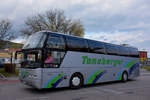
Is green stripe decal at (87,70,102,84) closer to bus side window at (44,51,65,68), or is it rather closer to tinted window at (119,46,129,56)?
bus side window at (44,51,65,68)

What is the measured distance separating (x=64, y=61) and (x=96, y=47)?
10.9 ft

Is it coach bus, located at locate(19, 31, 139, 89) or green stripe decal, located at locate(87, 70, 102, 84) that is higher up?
→ coach bus, located at locate(19, 31, 139, 89)

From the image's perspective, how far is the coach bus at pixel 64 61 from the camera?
352 inches

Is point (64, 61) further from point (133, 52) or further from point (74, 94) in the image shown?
point (133, 52)

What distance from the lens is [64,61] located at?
9.84m

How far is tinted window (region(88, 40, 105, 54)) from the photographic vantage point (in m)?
11.8

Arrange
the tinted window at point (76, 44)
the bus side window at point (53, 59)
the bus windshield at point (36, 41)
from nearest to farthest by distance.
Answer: the bus side window at point (53, 59), the bus windshield at point (36, 41), the tinted window at point (76, 44)

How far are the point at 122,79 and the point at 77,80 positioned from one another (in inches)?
227

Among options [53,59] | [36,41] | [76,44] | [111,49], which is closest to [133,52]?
[111,49]

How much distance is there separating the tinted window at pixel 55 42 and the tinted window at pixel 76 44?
0.47 metres

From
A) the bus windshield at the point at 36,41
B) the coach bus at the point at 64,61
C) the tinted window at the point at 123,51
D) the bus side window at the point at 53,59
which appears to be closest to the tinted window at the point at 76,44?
the coach bus at the point at 64,61

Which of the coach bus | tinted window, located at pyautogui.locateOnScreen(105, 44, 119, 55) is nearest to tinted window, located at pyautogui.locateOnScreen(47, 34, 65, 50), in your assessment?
the coach bus

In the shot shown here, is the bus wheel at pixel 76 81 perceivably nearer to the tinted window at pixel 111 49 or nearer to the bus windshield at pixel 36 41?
the bus windshield at pixel 36 41

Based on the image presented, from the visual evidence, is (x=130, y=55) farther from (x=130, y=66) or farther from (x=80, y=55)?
(x=80, y=55)
